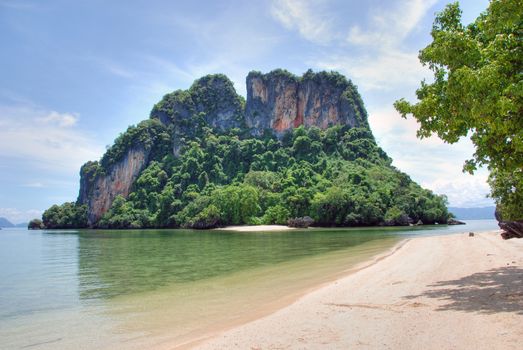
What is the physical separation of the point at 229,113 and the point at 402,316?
553ft

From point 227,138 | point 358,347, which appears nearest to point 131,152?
point 227,138

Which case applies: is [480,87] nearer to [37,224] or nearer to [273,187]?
[273,187]

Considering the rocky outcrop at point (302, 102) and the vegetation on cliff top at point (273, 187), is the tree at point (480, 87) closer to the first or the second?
the vegetation on cliff top at point (273, 187)

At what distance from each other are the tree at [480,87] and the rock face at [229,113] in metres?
142

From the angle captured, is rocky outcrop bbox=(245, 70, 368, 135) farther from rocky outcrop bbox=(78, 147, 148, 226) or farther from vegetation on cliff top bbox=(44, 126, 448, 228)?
rocky outcrop bbox=(78, 147, 148, 226)

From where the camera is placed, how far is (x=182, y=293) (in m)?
15.5

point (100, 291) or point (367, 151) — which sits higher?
point (367, 151)

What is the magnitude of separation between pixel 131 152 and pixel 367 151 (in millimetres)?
97735

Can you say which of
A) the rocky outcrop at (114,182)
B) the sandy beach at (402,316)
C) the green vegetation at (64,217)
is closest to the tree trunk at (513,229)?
the sandy beach at (402,316)

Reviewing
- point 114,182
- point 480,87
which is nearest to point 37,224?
point 114,182

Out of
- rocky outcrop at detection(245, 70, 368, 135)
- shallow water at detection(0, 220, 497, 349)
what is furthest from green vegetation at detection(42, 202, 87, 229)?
shallow water at detection(0, 220, 497, 349)

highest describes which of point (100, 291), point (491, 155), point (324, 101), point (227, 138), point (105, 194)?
point (324, 101)

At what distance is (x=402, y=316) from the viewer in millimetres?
9125

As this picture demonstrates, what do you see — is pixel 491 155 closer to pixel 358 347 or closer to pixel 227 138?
pixel 358 347
